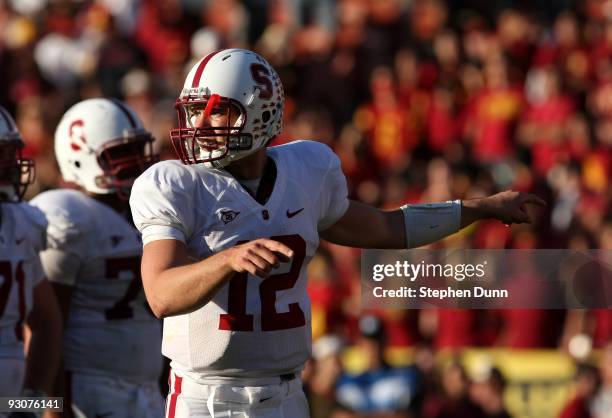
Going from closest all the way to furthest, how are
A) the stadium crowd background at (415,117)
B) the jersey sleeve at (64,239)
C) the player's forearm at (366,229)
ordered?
the player's forearm at (366,229) → the jersey sleeve at (64,239) → the stadium crowd background at (415,117)

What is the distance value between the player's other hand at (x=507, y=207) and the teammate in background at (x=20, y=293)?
1.73 metres

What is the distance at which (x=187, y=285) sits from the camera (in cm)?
384

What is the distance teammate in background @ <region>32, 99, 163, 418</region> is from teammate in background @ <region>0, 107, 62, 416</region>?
0.19 meters

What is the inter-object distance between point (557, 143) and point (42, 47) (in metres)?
5.51

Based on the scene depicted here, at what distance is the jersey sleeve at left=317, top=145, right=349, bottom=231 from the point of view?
4559mm

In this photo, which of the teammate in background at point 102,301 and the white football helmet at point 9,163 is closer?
the white football helmet at point 9,163

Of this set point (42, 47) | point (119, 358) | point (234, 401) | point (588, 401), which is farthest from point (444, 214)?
point (42, 47)

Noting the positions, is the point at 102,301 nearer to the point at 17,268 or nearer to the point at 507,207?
the point at 17,268

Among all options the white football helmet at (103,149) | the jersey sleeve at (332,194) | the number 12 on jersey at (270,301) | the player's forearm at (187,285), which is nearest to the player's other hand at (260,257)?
the player's forearm at (187,285)

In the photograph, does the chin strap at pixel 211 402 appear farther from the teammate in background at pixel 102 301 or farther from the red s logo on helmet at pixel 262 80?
the teammate in background at pixel 102 301

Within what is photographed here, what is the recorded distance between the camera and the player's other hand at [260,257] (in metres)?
3.63

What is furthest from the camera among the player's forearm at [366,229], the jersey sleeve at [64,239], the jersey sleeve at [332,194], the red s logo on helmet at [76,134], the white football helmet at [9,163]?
the red s logo on helmet at [76,134]

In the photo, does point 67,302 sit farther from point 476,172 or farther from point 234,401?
point 476,172

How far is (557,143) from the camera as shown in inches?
413
